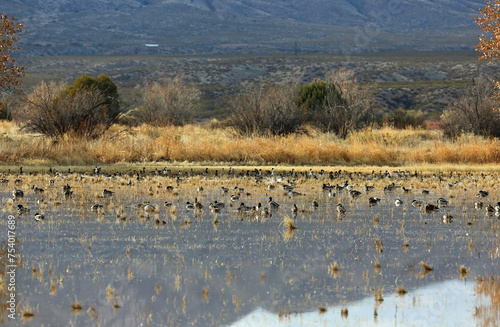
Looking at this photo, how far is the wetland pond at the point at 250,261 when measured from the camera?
24.2ft

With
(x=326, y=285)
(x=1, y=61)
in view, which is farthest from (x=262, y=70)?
(x=326, y=285)

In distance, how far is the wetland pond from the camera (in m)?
7.36

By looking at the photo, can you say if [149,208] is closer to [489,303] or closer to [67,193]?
[67,193]

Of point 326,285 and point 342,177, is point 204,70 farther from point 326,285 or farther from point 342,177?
point 326,285

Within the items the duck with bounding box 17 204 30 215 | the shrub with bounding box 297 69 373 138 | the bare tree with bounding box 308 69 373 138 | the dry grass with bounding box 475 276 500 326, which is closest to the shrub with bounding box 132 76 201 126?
the shrub with bounding box 297 69 373 138

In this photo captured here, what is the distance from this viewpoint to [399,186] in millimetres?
19906

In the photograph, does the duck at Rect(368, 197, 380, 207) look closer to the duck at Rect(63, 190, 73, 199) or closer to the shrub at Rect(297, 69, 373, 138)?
the duck at Rect(63, 190, 73, 199)

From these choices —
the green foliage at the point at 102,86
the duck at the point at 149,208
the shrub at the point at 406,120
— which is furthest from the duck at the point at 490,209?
the shrub at the point at 406,120

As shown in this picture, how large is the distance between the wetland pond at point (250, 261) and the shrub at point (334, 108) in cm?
1814

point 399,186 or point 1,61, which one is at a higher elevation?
point 1,61

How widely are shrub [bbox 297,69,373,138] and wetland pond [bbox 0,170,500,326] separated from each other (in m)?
18.1

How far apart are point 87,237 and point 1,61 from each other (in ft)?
54.2

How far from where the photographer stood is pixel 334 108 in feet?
115

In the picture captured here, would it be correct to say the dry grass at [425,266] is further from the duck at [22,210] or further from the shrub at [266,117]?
the shrub at [266,117]
